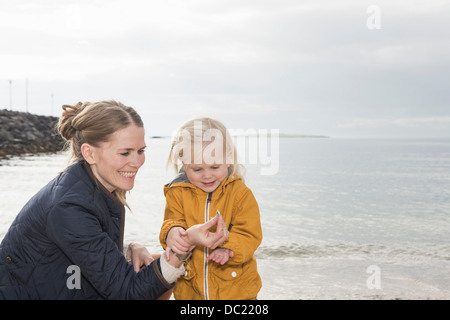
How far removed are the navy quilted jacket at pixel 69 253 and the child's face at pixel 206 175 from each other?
725mm

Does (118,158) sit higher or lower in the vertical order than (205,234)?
higher

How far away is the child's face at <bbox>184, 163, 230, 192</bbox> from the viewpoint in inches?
128

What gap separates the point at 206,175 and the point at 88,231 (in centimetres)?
101

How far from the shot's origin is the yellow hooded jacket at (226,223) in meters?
3.21

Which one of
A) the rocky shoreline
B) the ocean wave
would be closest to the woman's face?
the ocean wave

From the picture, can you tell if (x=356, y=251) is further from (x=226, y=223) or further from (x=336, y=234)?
(x=226, y=223)

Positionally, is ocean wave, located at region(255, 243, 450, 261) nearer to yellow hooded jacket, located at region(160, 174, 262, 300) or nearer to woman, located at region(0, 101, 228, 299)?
yellow hooded jacket, located at region(160, 174, 262, 300)

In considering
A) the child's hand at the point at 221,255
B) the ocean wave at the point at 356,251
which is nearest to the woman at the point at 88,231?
the child's hand at the point at 221,255

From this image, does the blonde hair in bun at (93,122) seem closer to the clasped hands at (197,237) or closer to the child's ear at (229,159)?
the clasped hands at (197,237)

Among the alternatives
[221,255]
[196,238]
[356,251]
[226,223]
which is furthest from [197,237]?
[356,251]

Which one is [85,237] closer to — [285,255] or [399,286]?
[399,286]

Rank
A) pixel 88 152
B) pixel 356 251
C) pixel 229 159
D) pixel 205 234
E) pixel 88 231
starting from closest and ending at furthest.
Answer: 1. pixel 88 231
2. pixel 205 234
3. pixel 88 152
4. pixel 229 159
5. pixel 356 251

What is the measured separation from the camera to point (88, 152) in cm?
284
